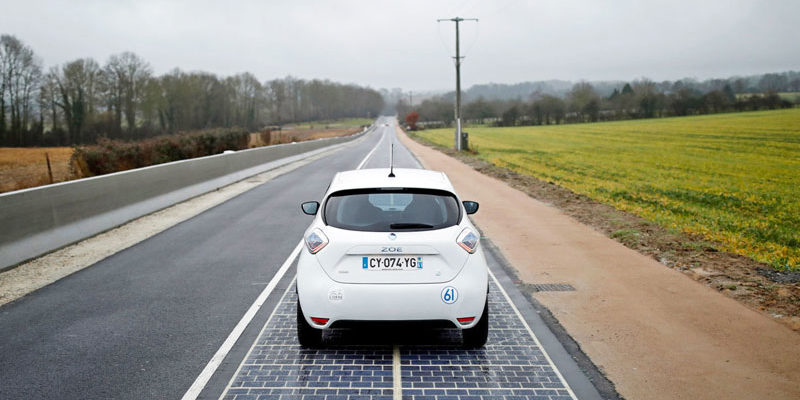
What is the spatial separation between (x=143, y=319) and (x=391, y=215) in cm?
295

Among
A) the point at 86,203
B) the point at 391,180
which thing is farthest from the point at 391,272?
the point at 86,203

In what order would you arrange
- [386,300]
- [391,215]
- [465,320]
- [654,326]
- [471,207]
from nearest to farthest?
[386,300] → [465,320] → [391,215] → [654,326] → [471,207]

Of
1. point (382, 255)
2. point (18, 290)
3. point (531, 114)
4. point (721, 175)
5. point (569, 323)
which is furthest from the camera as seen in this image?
point (531, 114)

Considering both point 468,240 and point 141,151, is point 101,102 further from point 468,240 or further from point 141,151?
point 468,240

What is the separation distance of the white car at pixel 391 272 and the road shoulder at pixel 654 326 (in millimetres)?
1390

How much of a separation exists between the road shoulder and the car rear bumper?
1337mm

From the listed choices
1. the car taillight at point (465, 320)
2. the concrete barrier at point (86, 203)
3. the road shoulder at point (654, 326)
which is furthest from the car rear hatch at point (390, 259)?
the concrete barrier at point (86, 203)

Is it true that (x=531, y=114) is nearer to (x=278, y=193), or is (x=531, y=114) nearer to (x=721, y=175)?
(x=721, y=175)

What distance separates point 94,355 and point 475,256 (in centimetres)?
347

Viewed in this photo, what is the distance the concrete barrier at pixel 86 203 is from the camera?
27.4 feet

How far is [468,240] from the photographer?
4688mm

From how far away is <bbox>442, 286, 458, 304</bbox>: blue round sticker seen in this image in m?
4.50

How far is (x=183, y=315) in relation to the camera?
596 cm

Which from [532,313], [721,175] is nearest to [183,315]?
[532,313]
